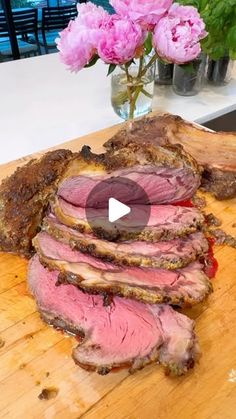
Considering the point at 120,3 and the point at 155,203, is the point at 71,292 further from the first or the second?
the point at 120,3

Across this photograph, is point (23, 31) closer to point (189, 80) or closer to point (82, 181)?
point (189, 80)

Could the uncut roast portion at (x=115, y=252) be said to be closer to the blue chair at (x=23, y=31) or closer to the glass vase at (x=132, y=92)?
the glass vase at (x=132, y=92)

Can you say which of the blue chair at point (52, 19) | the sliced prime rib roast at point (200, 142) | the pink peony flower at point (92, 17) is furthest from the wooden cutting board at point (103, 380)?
the blue chair at point (52, 19)

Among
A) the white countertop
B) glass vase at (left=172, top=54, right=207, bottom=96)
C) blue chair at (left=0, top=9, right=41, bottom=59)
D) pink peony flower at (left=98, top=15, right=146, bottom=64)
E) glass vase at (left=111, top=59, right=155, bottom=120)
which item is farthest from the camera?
blue chair at (left=0, top=9, right=41, bottom=59)

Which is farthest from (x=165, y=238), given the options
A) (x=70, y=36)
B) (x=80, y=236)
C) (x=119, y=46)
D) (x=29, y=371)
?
(x=70, y=36)

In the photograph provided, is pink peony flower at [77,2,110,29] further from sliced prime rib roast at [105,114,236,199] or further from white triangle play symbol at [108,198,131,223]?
white triangle play symbol at [108,198,131,223]

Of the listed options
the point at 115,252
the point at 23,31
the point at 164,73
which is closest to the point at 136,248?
the point at 115,252
